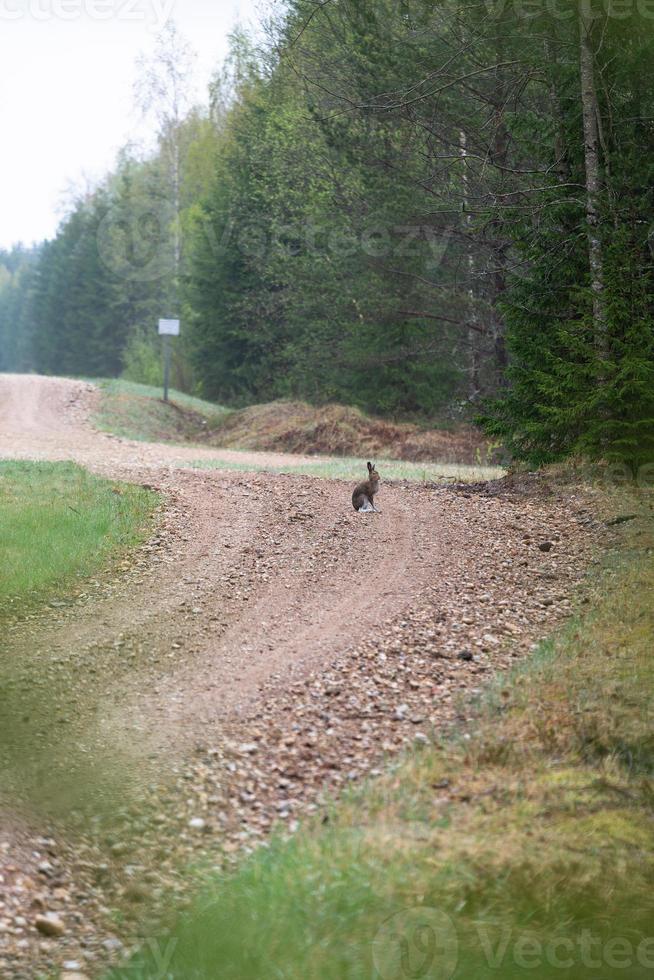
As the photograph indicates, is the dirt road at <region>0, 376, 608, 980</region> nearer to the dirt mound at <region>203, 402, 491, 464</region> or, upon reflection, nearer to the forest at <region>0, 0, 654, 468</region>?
the forest at <region>0, 0, 654, 468</region>

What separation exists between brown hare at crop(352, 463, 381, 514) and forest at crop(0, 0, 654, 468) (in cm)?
220

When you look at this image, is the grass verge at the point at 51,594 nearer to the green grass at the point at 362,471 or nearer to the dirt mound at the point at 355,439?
the green grass at the point at 362,471

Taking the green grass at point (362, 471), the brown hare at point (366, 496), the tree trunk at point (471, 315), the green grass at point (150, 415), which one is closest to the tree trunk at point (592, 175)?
the brown hare at point (366, 496)

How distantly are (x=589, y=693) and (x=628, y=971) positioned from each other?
2917mm

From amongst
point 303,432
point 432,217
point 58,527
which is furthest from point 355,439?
point 58,527

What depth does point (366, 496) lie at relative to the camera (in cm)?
1243

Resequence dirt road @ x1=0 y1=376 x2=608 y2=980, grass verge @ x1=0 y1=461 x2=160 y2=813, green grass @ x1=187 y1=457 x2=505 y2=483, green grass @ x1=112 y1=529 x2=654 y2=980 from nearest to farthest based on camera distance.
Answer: green grass @ x1=112 y1=529 x2=654 y2=980 < dirt road @ x1=0 y1=376 x2=608 y2=980 < grass verge @ x1=0 y1=461 x2=160 y2=813 < green grass @ x1=187 y1=457 x2=505 y2=483

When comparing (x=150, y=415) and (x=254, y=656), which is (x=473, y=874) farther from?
(x=150, y=415)

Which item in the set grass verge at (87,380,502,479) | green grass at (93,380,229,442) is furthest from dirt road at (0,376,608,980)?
green grass at (93,380,229,442)

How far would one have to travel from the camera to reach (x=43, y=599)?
9.05 m

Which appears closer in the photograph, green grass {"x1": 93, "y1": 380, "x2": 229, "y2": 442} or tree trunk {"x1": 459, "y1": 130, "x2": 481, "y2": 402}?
tree trunk {"x1": 459, "y1": 130, "x2": 481, "y2": 402}

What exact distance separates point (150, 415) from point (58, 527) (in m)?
17.5

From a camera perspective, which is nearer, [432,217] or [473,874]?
[473,874]

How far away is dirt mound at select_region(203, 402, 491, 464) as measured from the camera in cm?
2264
